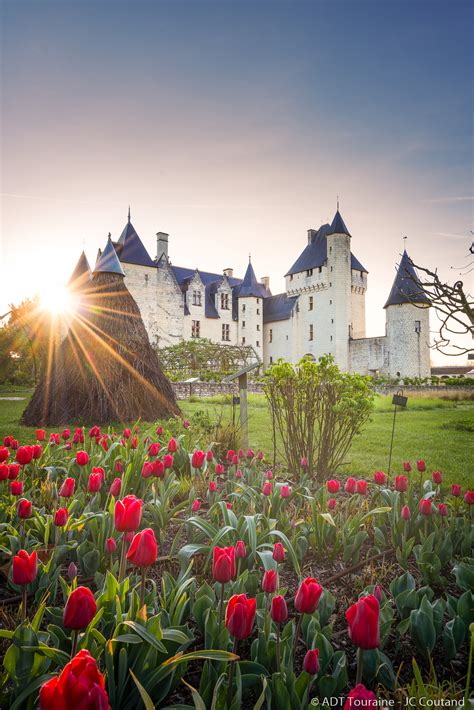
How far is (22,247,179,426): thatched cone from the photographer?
10.4 m

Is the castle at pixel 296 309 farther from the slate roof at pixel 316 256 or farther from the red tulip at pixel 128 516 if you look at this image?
the red tulip at pixel 128 516

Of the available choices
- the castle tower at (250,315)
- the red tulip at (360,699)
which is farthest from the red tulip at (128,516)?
the castle tower at (250,315)

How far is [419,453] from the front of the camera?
25.8 feet

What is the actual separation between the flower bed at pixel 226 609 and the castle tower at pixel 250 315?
126 ft

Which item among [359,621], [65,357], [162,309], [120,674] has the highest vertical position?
[162,309]

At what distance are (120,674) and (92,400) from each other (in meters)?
9.35

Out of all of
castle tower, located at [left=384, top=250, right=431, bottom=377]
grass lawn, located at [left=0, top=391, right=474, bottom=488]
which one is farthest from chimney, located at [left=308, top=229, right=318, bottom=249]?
grass lawn, located at [left=0, top=391, right=474, bottom=488]

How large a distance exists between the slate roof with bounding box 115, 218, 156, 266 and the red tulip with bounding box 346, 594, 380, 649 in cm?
3414

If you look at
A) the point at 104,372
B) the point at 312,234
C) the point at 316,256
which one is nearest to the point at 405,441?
the point at 104,372

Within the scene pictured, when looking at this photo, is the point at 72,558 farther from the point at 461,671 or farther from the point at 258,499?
the point at 461,671

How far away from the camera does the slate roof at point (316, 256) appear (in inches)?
1722

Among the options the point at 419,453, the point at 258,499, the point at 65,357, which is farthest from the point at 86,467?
the point at 65,357

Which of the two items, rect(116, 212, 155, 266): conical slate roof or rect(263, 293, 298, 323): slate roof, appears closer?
rect(116, 212, 155, 266): conical slate roof

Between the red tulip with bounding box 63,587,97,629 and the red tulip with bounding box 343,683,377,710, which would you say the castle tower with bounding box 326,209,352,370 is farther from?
the red tulip with bounding box 343,683,377,710
